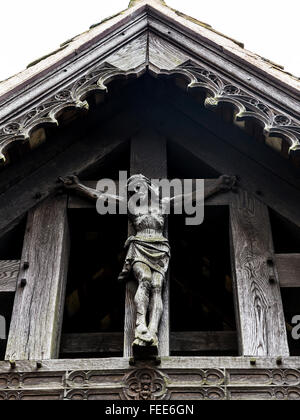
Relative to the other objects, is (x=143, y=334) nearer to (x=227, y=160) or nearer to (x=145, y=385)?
(x=145, y=385)

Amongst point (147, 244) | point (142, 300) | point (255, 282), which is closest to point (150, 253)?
point (147, 244)

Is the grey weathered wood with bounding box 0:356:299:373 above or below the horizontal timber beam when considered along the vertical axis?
below

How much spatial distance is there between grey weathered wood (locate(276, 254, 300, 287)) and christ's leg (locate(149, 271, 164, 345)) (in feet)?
3.38

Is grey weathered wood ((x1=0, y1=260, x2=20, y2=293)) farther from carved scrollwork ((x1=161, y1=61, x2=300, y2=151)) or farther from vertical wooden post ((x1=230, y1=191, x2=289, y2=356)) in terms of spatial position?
carved scrollwork ((x1=161, y1=61, x2=300, y2=151))

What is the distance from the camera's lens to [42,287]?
709cm

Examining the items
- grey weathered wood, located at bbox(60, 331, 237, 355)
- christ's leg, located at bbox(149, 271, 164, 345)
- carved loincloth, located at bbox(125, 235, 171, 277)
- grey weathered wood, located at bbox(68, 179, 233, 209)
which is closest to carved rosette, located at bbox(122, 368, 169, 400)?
christ's leg, located at bbox(149, 271, 164, 345)

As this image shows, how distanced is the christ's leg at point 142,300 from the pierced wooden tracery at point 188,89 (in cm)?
150

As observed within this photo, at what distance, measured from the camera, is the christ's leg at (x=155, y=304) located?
657cm

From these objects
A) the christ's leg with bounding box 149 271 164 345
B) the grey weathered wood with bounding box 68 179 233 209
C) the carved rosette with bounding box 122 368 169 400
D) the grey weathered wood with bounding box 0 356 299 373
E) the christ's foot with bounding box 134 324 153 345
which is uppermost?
the grey weathered wood with bounding box 68 179 233 209

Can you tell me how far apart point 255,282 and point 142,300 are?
3.27ft

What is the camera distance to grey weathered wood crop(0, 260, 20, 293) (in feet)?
23.4
